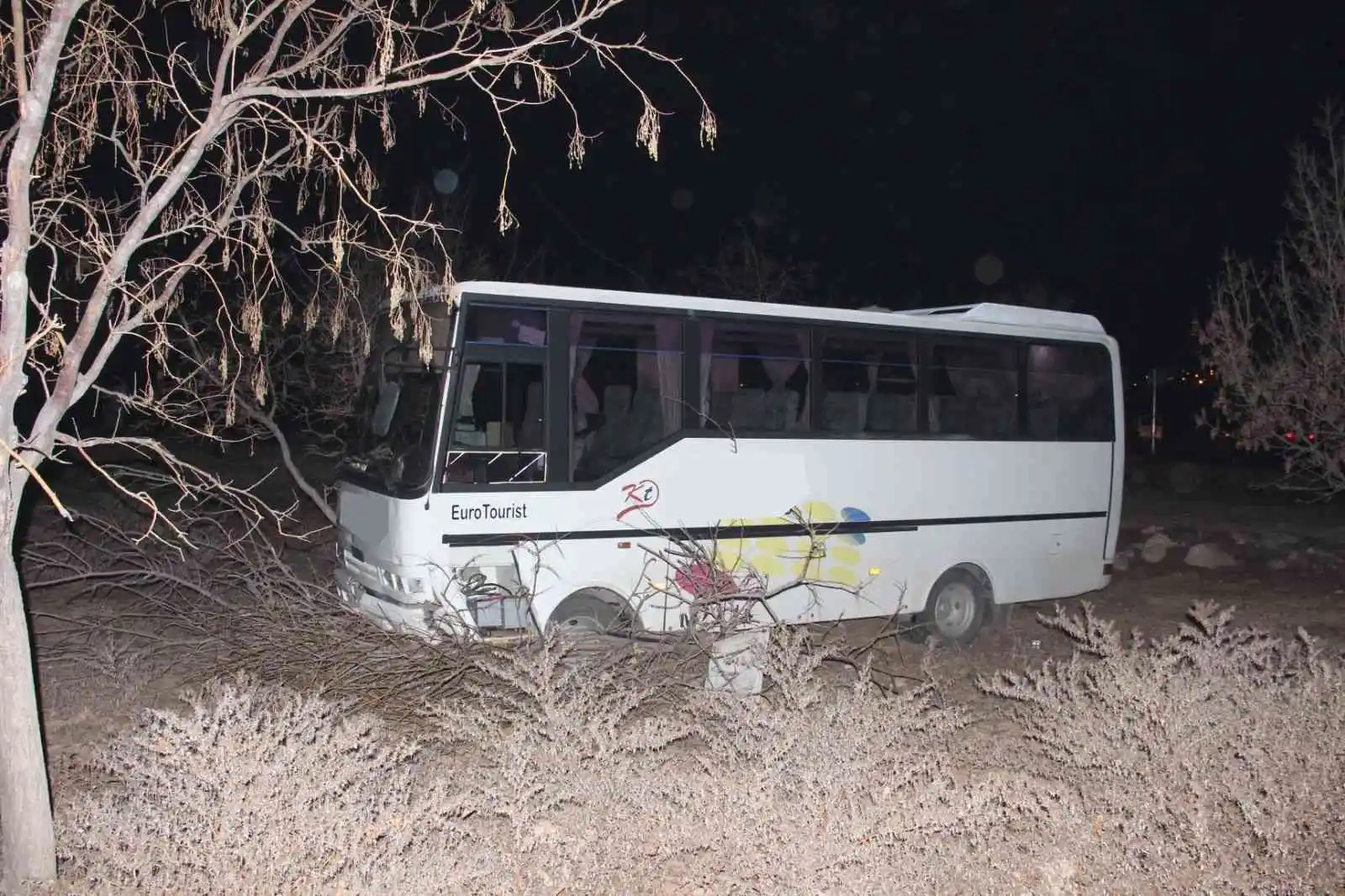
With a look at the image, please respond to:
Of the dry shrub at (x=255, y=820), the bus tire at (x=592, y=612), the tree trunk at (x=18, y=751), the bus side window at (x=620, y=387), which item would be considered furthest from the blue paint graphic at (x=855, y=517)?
the tree trunk at (x=18, y=751)

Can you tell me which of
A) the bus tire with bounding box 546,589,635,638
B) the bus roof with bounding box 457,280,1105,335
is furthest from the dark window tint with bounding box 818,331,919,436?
the bus tire with bounding box 546,589,635,638

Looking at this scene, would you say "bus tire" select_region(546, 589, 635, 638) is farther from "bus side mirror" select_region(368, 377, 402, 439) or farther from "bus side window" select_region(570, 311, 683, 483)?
"bus side mirror" select_region(368, 377, 402, 439)

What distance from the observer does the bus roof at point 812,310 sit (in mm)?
7918

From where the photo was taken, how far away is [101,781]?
599 cm

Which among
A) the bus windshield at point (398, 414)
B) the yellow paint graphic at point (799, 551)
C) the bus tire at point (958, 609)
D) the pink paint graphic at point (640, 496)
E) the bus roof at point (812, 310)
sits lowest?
the bus tire at point (958, 609)

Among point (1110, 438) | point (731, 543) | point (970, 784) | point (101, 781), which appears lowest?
point (101, 781)

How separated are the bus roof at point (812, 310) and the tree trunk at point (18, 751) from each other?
144 inches

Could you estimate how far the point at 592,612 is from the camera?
8414 mm

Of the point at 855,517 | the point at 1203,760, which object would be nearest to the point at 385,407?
the point at 855,517

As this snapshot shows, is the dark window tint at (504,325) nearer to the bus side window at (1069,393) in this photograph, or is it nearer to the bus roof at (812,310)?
the bus roof at (812,310)

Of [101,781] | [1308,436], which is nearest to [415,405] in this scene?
[101,781]

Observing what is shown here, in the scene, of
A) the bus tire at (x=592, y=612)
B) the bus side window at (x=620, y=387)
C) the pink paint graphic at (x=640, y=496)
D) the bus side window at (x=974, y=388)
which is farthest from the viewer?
the bus side window at (x=974, y=388)

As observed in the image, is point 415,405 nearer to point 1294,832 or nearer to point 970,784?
point 970,784

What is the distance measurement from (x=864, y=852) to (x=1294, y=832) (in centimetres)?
198
